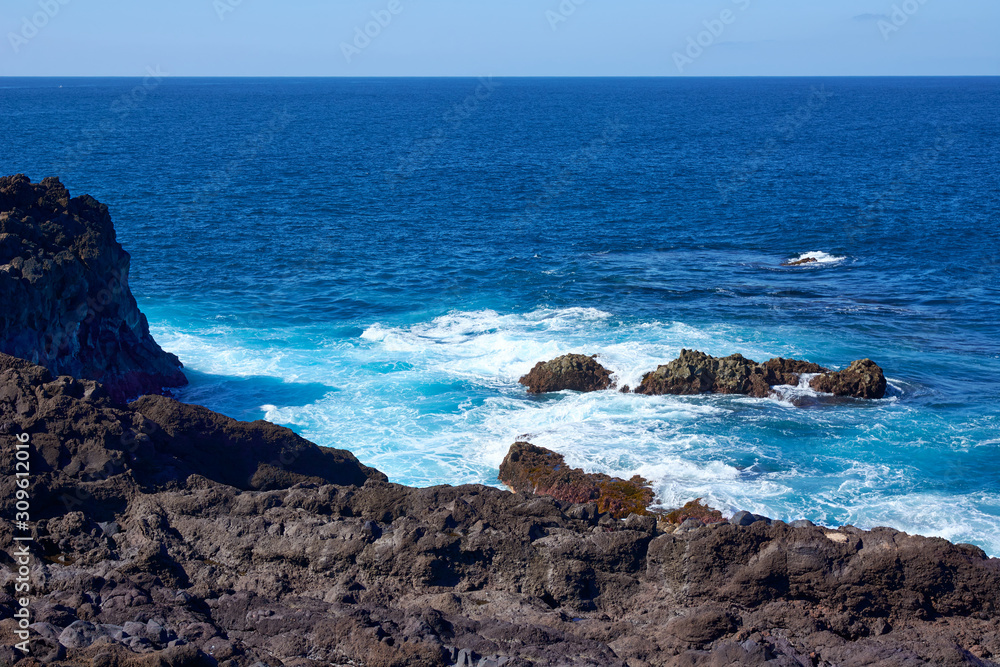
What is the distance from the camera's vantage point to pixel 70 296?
32.5 metres

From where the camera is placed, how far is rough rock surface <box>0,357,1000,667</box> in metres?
13.1

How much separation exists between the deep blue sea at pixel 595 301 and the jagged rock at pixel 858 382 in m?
0.59

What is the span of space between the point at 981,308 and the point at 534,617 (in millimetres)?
41563

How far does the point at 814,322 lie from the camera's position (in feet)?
144

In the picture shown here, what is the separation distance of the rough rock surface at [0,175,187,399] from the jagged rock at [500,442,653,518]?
664 inches

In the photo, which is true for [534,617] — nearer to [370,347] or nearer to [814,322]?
[370,347]

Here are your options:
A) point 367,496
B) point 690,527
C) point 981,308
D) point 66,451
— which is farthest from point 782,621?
point 981,308

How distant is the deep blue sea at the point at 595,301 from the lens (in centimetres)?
2984
